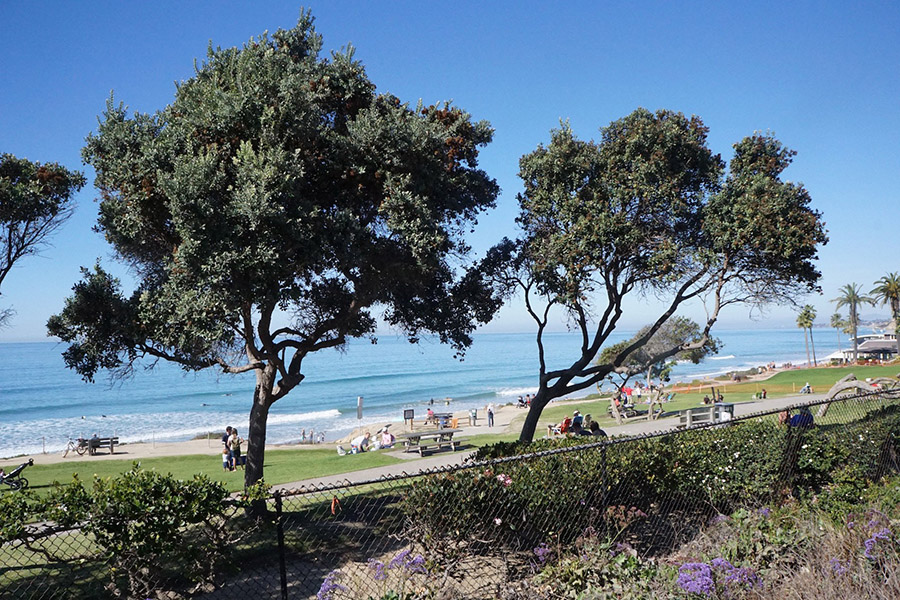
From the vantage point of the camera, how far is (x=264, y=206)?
743 cm

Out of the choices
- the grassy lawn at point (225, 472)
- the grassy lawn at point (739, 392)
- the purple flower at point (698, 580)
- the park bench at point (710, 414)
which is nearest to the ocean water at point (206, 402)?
the grassy lawn at point (225, 472)

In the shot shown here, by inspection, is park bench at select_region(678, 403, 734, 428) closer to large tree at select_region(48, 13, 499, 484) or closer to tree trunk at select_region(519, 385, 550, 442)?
tree trunk at select_region(519, 385, 550, 442)

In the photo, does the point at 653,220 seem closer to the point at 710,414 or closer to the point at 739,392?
the point at 710,414

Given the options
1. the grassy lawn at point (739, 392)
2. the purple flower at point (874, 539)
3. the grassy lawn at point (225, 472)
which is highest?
the purple flower at point (874, 539)

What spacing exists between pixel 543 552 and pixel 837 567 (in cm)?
228

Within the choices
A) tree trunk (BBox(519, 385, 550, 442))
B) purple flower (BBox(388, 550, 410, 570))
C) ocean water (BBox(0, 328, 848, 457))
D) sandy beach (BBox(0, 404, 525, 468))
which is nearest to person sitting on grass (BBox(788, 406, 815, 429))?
tree trunk (BBox(519, 385, 550, 442))

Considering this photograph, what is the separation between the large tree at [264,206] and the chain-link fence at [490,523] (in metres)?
2.91

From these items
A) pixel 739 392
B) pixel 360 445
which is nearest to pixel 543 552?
A: pixel 360 445

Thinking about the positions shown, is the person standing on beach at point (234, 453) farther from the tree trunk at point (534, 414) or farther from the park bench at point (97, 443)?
the park bench at point (97, 443)

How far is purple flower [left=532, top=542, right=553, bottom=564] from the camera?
5.31m

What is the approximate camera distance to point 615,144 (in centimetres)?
1224

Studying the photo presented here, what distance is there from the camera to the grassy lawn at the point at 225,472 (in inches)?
630

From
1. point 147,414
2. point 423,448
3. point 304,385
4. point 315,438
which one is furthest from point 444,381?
point 423,448

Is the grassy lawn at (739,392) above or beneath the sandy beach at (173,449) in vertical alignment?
beneath
